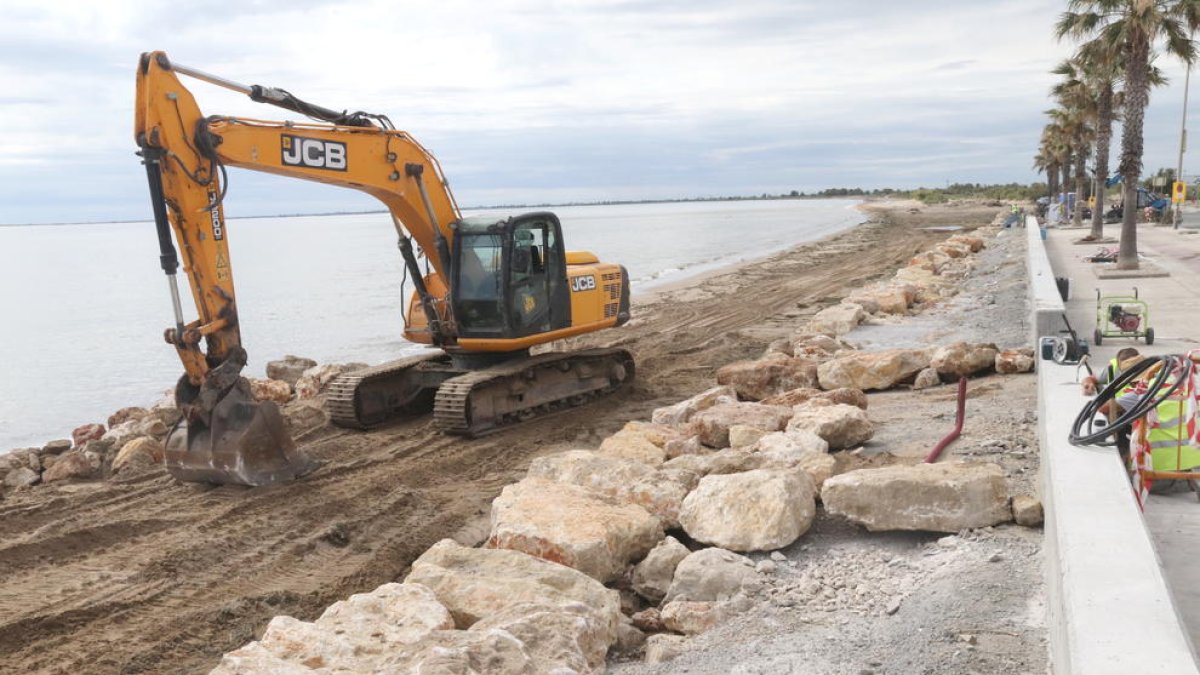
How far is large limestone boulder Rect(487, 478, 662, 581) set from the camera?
6.53 m

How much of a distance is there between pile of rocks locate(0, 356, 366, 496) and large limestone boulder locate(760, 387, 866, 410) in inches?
216

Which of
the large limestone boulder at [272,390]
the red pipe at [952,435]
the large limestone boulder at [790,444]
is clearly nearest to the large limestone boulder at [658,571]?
the large limestone boulder at [790,444]

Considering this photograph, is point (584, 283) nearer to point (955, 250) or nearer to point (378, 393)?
point (378, 393)

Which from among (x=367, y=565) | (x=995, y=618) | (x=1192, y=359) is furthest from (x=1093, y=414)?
(x=367, y=565)

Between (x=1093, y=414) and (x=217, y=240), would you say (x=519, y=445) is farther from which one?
(x=1093, y=414)

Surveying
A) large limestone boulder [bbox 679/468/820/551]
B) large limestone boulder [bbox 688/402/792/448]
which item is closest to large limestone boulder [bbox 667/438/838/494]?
large limestone boulder [bbox 679/468/820/551]

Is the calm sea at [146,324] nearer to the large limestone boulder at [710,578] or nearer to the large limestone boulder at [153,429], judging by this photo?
the large limestone boulder at [153,429]

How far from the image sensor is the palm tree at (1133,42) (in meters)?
21.9

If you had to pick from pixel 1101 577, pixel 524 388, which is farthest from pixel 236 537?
pixel 1101 577

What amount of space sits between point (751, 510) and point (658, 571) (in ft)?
2.53

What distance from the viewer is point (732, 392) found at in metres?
11.9

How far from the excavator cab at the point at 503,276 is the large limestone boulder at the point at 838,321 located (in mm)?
5837

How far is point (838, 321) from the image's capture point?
16750mm

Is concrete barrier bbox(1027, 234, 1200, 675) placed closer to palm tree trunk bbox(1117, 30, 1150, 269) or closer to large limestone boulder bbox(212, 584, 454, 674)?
large limestone boulder bbox(212, 584, 454, 674)
